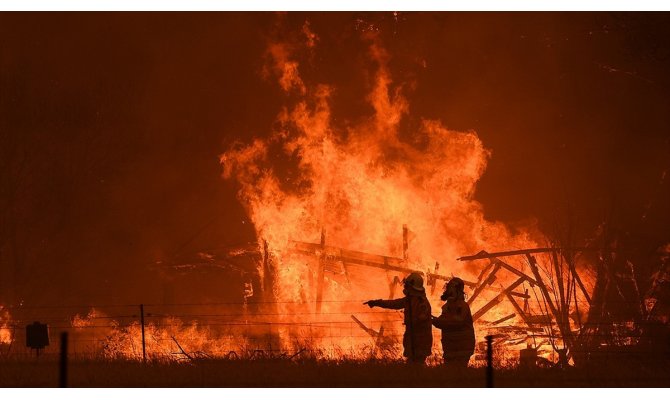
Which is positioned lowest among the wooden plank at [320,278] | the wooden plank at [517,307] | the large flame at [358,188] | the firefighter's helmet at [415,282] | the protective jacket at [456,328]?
the protective jacket at [456,328]

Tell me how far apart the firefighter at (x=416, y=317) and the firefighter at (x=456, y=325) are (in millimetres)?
181

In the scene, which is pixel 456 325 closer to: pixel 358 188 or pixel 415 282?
pixel 415 282

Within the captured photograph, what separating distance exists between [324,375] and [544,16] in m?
14.8

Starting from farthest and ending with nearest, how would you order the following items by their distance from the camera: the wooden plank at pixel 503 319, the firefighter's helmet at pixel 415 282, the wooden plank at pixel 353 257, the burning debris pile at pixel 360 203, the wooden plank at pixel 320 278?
the burning debris pile at pixel 360 203
the wooden plank at pixel 320 278
the wooden plank at pixel 353 257
the wooden plank at pixel 503 319
the firefighter's helmet at pixel 415 282

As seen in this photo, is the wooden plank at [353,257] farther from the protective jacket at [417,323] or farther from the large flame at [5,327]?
the protective jacket at [417,323]

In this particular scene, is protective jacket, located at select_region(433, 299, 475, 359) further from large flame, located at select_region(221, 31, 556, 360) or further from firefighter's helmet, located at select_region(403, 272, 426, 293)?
large flame, located at select_region(221, 31, 556, 360)

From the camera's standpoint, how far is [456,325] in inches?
506

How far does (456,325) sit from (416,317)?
0.57 meters

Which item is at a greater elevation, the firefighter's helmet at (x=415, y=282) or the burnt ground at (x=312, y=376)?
the firefighter's helmet at (x=415, y=282)

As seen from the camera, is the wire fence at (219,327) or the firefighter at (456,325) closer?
the firefighter at (456,325)

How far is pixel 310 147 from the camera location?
23.3 meters

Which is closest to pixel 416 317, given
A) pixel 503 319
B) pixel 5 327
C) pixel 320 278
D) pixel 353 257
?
pixel 503 319

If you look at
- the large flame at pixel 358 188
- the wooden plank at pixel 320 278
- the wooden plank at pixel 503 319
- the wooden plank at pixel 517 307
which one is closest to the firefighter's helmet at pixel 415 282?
the wooden plank at pixel 517 307

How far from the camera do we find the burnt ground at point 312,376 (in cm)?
1159
